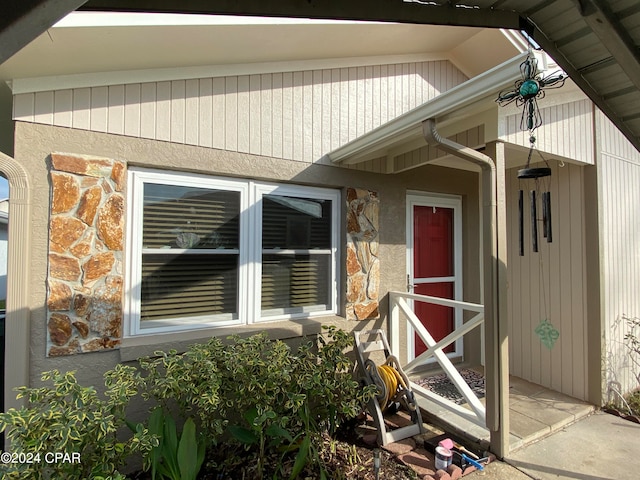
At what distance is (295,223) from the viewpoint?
334 cm

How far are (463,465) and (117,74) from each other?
3811mm

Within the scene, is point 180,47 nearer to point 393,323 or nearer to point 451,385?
point 393,323

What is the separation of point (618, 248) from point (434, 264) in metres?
1.90

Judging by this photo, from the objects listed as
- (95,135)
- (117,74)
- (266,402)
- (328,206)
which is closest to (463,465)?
(266,402)

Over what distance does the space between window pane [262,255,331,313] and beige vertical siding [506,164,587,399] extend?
2.38m

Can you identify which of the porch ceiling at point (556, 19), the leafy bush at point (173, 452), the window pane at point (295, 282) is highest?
the porch ceiling at point (556, 19)

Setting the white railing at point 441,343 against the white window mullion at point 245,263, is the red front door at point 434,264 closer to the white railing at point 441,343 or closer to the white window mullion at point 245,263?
the white railing at point 441,343

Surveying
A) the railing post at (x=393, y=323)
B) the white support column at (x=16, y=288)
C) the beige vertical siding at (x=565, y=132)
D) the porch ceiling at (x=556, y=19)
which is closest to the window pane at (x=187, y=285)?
the white support column at (x=16, y=288)

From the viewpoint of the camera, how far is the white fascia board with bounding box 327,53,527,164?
78.4 inches

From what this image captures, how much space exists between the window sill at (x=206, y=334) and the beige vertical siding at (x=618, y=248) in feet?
9.19

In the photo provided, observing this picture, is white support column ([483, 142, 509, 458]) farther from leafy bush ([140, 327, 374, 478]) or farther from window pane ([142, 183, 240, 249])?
window pane ([142, 183, 240, 249])

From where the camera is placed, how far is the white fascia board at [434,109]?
1990 mm

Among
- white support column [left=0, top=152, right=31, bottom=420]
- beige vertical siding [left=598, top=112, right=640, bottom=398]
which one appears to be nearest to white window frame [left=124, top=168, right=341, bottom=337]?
white support column [left=0, top=152, right=31, bottom=420]

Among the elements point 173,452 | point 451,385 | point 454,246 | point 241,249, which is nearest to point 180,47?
point 241,249
